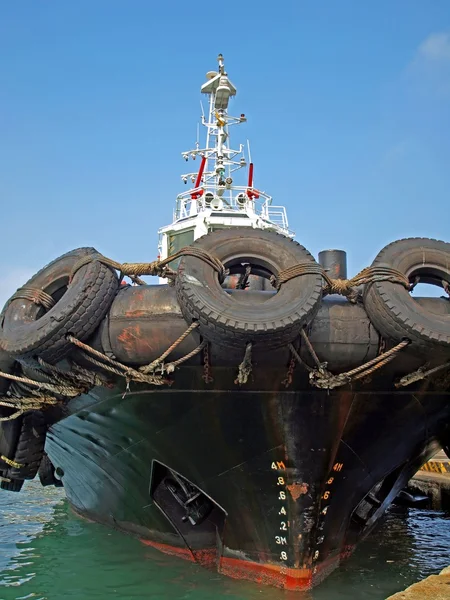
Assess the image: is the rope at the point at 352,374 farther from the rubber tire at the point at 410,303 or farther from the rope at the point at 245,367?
the rope at the point at 245,367

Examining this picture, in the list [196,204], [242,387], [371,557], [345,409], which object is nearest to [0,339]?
[242,387]

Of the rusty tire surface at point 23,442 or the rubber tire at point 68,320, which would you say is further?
the rusty tire surface at point 23,442

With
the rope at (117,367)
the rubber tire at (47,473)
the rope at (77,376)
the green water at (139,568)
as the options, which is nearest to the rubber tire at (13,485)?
the green water at (139,568)

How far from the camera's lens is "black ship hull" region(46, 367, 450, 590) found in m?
6.30

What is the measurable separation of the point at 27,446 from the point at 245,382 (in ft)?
13.6

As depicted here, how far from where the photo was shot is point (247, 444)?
21.3 ft

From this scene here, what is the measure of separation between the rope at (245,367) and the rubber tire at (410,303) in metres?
1.32

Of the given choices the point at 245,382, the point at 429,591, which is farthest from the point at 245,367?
the point at 429,591

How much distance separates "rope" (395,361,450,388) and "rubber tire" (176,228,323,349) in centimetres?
124

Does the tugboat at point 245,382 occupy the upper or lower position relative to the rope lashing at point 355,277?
lower

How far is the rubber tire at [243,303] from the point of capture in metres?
5.18

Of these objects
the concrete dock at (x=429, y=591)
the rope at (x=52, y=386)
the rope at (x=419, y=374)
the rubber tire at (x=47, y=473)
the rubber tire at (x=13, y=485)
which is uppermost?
the rope at (x=419, y=374)

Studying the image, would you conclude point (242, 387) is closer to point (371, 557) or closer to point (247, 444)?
point (247, 444)

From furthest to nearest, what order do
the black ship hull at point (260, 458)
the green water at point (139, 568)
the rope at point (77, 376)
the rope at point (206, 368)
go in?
1. the green water at point (139, 568)
2. the black ship hull at point (260, 458)
3. the rope at point (77, 376)
4. the rope at point (206, 368)
